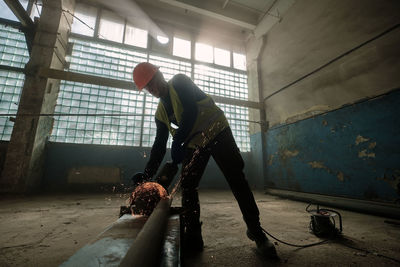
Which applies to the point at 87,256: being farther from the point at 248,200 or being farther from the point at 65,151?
the point at 65,151

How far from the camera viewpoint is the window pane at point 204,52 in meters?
6.82

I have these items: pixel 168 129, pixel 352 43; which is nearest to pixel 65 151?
pixel 168 129

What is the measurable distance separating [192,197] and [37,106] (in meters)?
4.74

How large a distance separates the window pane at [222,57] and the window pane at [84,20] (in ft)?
14.3

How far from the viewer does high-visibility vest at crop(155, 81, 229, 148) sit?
1.61 meters

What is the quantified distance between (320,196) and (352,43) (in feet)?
10.1

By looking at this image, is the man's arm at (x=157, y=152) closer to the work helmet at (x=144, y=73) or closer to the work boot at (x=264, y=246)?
the work helmet at (x=144, y=73)

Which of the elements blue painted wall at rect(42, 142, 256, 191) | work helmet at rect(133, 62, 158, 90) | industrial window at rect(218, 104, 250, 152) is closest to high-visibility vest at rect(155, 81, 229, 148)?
work helmet at rect(133, 62, 158, 90)

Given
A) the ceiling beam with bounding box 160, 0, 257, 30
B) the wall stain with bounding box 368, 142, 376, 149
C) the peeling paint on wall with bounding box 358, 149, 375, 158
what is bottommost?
the peeling paint on wall with bounding box 358, 149, 375, 158

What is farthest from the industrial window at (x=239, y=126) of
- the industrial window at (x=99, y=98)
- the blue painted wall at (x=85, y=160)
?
the blue painted wall at (x=85, y=160)

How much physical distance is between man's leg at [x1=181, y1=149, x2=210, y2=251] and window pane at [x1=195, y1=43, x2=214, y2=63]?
6.01 metres

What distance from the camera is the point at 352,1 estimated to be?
11.5ft

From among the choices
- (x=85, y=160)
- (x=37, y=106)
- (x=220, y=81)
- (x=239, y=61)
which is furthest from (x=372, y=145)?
(x=37, y=106)

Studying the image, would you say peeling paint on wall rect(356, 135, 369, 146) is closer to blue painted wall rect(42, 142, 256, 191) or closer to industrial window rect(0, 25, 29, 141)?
blue painted wall rect(42, 142, 256, 191)
